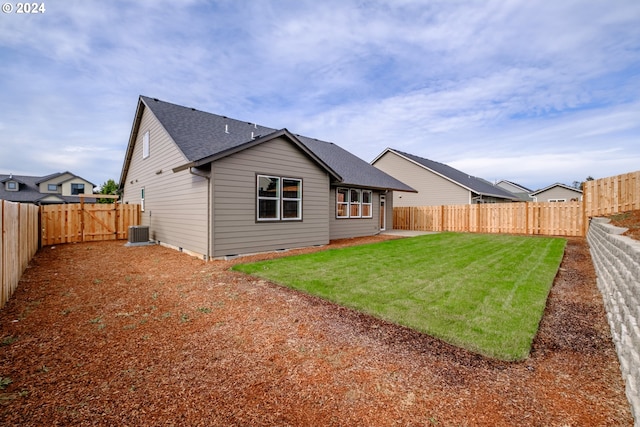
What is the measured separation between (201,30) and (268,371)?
13.2 m

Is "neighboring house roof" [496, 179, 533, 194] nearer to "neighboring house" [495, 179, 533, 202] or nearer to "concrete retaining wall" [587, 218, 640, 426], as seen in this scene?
"neighboring house" [495, 179, 533, 202]

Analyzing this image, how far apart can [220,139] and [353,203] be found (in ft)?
24.3

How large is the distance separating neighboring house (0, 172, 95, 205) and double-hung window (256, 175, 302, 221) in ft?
126

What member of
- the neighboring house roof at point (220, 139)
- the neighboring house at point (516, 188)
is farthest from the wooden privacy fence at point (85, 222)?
the neighboring house at point (516, 188)

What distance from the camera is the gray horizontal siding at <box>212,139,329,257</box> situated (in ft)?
29.6

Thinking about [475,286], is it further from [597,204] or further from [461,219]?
[461,219]

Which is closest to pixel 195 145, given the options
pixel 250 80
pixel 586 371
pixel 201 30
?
pixel 201 30

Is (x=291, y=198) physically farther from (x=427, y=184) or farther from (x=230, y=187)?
(x=427, y=184)

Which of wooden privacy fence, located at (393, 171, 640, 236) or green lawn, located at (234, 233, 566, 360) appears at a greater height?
wooden privacy fence, located at (393, 171, 640, 236)

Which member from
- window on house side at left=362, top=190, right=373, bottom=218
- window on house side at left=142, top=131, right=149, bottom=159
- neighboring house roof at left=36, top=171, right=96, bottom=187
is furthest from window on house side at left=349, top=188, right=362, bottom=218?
neighboring house roof at left=36, top=171, right=96, bottom=187

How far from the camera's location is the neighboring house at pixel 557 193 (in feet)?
119

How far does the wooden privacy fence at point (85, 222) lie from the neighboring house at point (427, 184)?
1913cm

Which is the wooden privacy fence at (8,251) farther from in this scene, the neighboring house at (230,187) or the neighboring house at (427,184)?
the neighboring house at (427,184)

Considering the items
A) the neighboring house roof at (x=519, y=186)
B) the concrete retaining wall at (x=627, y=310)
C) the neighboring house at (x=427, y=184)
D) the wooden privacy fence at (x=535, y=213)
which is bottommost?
the concrete retaining wall at (x=627, y=310)
